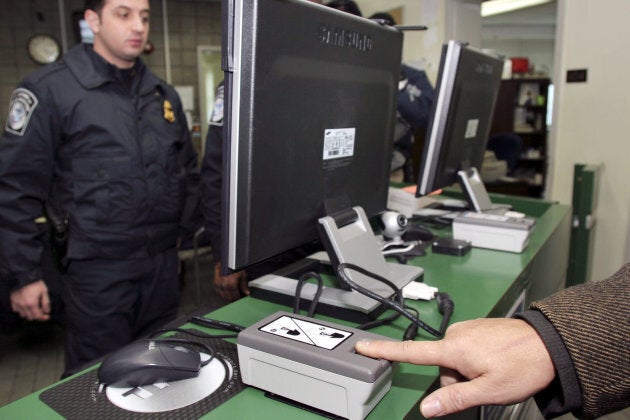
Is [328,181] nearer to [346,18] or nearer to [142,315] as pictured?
[346,18]

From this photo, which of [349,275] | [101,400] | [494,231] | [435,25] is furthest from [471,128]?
[435,25]

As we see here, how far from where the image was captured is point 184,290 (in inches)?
143

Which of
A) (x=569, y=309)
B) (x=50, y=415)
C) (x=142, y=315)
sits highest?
(x=569, y=309)

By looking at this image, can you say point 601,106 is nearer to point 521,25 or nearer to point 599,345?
point 599,345

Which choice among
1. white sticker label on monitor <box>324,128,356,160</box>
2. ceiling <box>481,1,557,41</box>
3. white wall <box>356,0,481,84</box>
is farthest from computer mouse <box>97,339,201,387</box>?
ceiling <box>481,1,557,41</box>

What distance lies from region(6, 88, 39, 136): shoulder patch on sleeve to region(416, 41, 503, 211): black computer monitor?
1.19m

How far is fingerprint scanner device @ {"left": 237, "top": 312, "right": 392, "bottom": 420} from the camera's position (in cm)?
60

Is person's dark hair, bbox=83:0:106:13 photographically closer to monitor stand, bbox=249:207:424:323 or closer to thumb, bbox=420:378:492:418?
monitor stand, bbox=249:207:424:323

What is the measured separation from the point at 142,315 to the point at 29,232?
1.50 feet

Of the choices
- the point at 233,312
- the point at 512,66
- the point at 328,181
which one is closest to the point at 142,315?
the point at 233,312

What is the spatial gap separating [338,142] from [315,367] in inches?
17.5

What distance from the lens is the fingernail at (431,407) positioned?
57 centimetres

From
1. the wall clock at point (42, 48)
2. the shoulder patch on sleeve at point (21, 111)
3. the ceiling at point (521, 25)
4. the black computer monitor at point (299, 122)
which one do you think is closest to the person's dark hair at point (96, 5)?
the shoulder patch on sleeve at point (21, 111)

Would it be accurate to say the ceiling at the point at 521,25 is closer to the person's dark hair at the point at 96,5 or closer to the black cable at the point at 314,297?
the person's dark hair at the point at 96,5
